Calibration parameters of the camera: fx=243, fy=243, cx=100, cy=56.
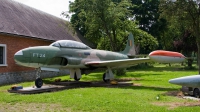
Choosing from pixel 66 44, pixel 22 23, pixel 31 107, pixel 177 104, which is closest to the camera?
pixel 31 107

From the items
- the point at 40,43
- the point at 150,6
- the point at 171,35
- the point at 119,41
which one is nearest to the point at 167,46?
the point at 171,35

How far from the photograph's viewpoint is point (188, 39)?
3372 centimetres

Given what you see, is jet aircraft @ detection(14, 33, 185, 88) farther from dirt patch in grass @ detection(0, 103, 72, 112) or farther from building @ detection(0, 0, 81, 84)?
building @ detection(0, 0, 81, 84)

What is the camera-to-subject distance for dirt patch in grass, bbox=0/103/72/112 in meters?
7.80

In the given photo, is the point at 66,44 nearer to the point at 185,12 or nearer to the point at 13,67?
the point at 13,67

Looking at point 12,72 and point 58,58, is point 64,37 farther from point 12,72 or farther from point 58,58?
point 58,58

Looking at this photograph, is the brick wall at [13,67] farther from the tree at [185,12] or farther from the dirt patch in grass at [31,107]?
the tree at [185,12]

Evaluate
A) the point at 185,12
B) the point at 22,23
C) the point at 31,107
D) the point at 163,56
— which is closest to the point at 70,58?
the point at 163,56

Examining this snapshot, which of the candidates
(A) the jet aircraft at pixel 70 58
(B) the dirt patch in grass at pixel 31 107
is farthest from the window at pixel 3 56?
(B) the dirt patch in grass at pixel 31 107

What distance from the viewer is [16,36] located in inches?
741

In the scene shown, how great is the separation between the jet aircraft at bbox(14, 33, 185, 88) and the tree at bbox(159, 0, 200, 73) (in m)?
2.00

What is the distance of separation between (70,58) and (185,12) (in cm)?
700

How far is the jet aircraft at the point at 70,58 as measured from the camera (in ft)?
42.7

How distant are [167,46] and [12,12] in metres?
39.0
